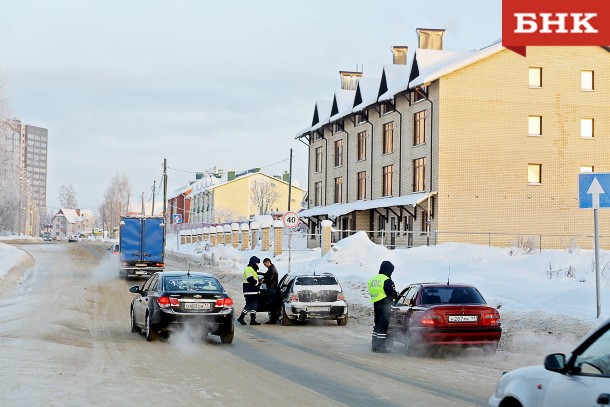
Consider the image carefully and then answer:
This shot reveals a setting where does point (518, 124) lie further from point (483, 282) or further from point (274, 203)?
point (274, 203)

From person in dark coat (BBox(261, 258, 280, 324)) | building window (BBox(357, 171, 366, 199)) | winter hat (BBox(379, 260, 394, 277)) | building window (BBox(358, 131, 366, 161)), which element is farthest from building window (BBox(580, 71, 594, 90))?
winter hat (BBox(379, 260, 394, 277))

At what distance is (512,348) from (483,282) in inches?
293

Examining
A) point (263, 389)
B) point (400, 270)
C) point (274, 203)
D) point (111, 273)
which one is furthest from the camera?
point (274, 203)

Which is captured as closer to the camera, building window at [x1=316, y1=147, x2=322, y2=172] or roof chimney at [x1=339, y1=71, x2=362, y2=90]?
roof chimney at [x1=339, y1=71, x2=362, y2=90]

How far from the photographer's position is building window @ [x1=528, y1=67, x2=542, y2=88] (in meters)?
43.5

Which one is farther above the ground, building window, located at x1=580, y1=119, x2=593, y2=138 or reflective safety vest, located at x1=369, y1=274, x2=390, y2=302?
building window, located at x1=580, y1=119, x2=593, y2=138

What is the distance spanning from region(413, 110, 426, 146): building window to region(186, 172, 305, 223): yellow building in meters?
65.5

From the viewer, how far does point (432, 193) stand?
41.8m

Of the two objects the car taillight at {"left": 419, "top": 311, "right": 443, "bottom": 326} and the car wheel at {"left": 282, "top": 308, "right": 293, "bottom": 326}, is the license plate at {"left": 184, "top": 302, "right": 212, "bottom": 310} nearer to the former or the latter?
the car taillight at {"left": 419, "top": 311, "right": 443, "bottom": 326}

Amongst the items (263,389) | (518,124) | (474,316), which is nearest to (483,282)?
(474,316)

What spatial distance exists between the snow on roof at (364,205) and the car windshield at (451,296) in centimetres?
2655

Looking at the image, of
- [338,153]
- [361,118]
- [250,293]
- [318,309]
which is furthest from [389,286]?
[338,153]

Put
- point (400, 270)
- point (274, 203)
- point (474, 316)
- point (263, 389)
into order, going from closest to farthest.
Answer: point (263, 389)
point (474, 316)
point (400, 270)
point (274, 203)

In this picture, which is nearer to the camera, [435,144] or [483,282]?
[483,282]
